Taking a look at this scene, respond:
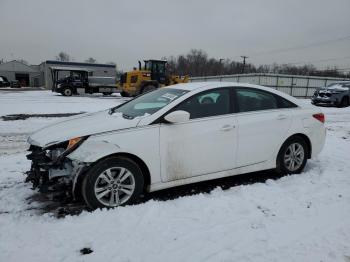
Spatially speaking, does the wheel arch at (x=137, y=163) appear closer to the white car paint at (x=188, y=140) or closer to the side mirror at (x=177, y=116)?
the white car paint at (x=188, y=140)

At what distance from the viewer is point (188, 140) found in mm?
4113

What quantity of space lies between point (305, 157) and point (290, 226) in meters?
2.04

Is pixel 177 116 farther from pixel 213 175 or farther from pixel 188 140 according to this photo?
pixel 213 175

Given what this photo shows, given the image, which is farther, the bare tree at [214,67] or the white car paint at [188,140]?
the bare tree at [214,67]

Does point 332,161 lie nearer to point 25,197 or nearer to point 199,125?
point 199,125

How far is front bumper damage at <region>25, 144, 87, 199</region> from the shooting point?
11.9 feet

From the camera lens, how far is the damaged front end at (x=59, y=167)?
11.9 ft

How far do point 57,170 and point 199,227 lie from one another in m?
1.75

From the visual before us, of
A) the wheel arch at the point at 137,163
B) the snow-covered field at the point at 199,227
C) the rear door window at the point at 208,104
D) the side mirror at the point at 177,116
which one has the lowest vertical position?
the snow-covered field at the point at 199,227

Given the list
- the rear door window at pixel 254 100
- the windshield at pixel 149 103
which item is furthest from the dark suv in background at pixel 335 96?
the windshield at pixel 149 103

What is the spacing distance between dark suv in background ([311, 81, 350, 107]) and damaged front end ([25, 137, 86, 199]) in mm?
17556

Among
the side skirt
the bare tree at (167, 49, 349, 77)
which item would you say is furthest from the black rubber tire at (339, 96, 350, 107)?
the bare tree at (167, 49, 349, 77)

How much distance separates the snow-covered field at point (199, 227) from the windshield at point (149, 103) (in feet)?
4.04

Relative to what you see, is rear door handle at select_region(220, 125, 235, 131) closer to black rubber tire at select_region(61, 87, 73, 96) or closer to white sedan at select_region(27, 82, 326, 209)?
white sedan at select_region(27, 82, 326, 209)
